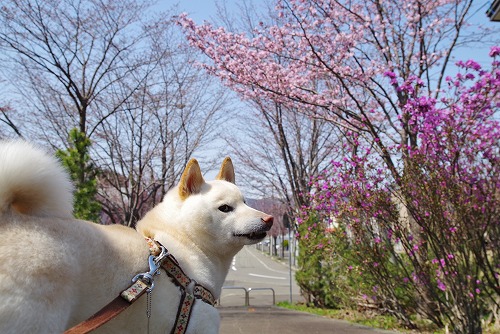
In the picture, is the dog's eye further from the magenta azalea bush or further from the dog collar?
the magenta azalea bush

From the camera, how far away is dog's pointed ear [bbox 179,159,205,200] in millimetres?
2285

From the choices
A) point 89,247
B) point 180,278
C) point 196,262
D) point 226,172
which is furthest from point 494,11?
point 89,247

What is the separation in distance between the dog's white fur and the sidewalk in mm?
6196

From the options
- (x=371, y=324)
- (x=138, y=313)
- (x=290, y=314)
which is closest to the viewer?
(x=138, y=313)

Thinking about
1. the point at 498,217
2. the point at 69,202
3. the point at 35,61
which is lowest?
the point at 69,202

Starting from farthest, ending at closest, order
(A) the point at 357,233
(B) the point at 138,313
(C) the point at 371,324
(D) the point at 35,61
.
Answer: (D) the point at 35,61, (C) the point at 371,324, (A) the point at 357,233, (B) the point at 138,313

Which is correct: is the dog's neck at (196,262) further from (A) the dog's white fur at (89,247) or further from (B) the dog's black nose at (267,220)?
(B) the dog's black nose at (267,220)

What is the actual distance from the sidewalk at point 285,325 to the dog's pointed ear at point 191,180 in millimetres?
6185

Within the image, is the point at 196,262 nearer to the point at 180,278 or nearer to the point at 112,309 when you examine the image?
the point at 180,278

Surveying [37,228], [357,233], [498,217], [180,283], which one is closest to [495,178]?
[498,217]

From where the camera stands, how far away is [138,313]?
189cm

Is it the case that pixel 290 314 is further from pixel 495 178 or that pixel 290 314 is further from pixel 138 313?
pixel 138 313

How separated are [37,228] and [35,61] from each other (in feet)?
37.3

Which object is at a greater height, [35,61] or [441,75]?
[35,61]
